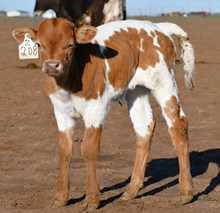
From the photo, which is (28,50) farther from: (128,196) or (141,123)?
(128,196)

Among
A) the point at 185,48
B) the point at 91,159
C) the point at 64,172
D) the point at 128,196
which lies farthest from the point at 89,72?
the point at 185,48

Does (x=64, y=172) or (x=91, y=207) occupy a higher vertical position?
(x=64, y=172)

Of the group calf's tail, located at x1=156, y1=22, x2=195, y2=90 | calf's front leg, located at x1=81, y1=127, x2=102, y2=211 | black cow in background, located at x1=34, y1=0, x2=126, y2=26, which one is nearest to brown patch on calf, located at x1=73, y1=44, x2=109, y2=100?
calf's front leg, located at x1=81, y1=127, x2=102, y2=211

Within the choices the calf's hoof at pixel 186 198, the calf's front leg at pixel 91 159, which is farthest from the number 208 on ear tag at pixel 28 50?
the calf's hoof at pixel 186 198

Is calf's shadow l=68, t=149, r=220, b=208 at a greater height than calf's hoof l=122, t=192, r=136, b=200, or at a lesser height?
lesser

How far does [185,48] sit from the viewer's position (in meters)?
Answer: 9.81

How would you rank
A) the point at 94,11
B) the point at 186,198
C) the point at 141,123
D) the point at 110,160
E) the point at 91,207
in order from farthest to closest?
the point at 94,11, the point at 110,160, the point at 141,123, the point at 186,198, the point at 91,207

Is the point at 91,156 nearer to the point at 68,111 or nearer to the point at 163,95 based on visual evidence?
the point at 68,111

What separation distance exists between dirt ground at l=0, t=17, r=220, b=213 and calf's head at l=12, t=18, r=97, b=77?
58.9 inches

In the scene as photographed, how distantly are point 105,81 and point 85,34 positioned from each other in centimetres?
55

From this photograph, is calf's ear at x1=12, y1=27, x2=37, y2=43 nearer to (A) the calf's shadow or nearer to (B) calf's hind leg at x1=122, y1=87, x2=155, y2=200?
(B) calf's hind leg at x1=122, y1=87, x2=155, y2=200

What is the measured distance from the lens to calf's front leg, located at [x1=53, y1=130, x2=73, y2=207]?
28.2 feet

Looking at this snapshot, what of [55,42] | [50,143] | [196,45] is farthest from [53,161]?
[196,45]

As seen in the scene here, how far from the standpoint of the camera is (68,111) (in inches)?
332
